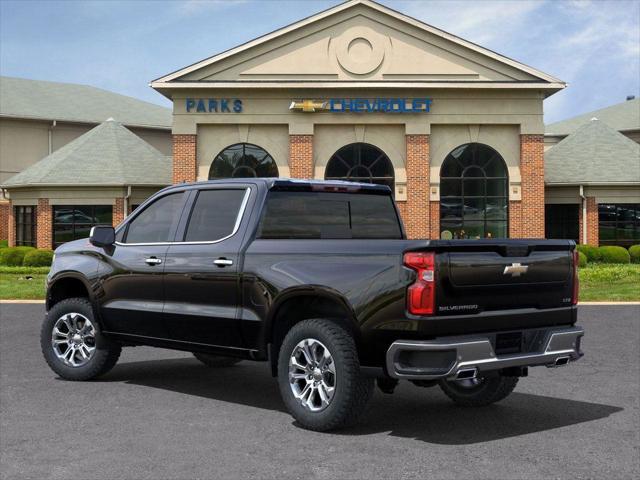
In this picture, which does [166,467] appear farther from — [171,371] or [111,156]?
[111,156]

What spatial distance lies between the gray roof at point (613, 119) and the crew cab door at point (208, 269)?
49.7 m

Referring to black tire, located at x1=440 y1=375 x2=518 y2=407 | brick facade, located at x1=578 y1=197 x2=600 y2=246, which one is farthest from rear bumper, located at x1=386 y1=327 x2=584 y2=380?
brick facade, located at x1=578 y1=197 x2=600 y2=246

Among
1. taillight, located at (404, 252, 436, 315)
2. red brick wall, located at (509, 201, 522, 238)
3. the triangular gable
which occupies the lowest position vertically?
taillight, located at (404, 252, 436, 315)

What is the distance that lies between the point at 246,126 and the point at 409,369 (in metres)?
28.5

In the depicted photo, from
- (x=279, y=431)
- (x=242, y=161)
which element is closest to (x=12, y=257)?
(x=242, y=161)

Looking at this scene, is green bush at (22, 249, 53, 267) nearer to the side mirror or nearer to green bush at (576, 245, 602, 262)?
green bush at (576, 245, 602, 262)

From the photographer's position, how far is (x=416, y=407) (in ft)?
25.3

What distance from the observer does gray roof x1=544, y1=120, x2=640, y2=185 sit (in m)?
36.6

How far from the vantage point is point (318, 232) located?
25.6ft

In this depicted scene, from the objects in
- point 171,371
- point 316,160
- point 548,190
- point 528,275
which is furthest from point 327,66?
point 528,275

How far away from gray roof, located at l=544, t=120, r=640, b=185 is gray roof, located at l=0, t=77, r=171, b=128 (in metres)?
29.6

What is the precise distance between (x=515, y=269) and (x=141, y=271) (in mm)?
3857

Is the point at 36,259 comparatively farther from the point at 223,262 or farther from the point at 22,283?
the point at 223,262

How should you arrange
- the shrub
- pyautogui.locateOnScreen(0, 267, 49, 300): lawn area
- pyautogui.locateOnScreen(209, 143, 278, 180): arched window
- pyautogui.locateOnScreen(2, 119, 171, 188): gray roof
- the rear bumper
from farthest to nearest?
pyautogui.locateOnScreen(2, 119, 171, 188): gray roof, the shrub, pyautogui.locateOnScreen(209, 143, 278, 180): arched window, pyautogui.locateOnScreen(0, 267, 49, 300): lawn area, the rear bumper
